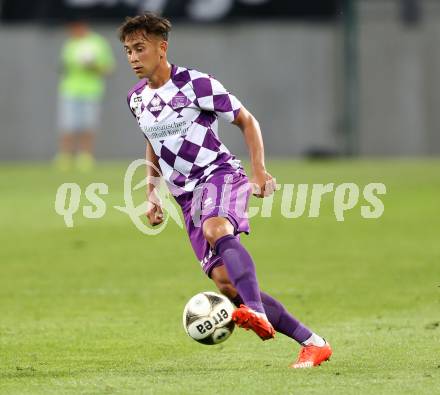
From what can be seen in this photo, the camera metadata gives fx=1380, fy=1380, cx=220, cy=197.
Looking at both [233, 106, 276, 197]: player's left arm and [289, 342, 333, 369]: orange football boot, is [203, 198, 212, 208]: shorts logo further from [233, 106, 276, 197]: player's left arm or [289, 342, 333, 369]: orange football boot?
[289, 342, 333, 369]: orange football boot

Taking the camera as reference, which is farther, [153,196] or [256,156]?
[153,196]

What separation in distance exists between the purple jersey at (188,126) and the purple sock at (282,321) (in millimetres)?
726

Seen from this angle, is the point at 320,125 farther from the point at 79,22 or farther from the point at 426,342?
the point at 426,342

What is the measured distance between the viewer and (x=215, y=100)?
23.6 feet

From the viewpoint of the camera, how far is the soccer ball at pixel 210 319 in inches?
263

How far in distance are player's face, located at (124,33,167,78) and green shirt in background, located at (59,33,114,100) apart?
52.4 ft

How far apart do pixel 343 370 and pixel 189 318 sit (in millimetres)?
797

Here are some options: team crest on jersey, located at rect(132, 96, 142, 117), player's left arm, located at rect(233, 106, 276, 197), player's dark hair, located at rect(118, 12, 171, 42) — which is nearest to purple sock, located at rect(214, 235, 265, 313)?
player's left arm, located at rect(233, 106, 276, 197)

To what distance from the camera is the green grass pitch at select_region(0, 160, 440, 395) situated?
6578 mm

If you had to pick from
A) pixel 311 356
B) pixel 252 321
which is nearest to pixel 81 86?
pixel 311 356

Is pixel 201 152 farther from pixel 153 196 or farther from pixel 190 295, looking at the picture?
pixel 190 295

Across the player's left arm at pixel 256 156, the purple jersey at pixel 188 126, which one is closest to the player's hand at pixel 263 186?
the player's left arm at pixel 256 156

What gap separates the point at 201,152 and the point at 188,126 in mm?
160

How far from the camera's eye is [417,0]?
2478 cm
